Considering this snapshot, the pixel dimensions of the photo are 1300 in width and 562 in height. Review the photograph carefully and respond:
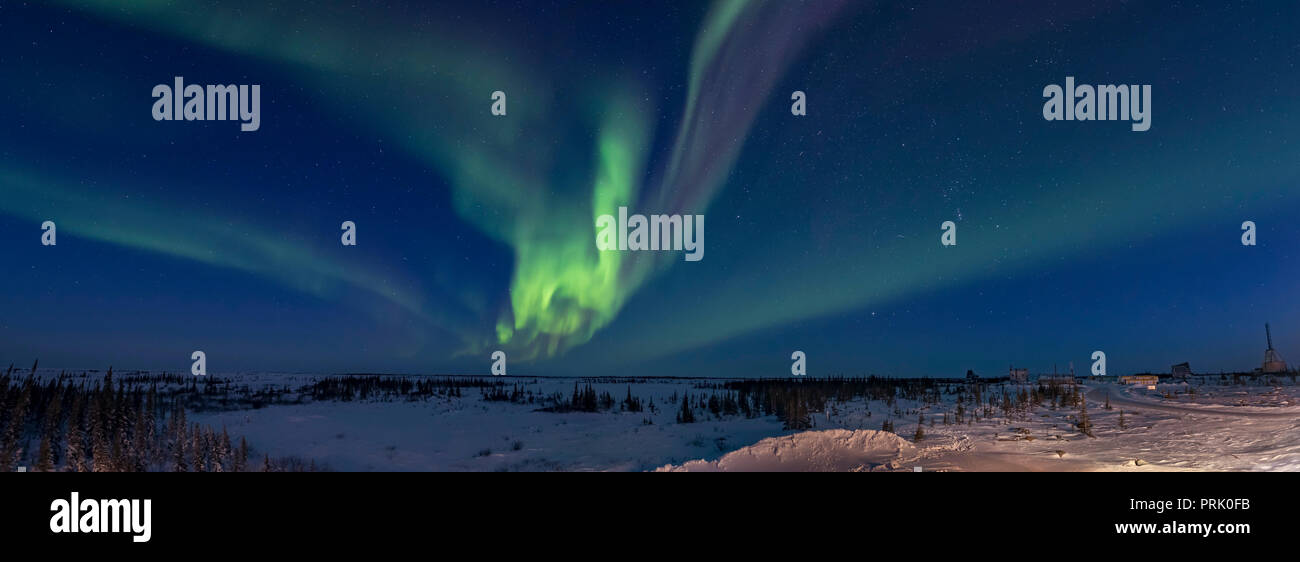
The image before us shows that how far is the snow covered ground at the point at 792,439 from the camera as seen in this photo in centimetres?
1146

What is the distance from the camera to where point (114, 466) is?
38.8ft

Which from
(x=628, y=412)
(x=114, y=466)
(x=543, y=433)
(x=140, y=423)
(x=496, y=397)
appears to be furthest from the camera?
(x=496, y=397)

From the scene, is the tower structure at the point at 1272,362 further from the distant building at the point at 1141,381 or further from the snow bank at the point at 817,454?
the snow bank at the point at 817,454

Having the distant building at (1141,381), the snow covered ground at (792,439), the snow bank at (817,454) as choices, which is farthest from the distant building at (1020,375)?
the snow bank at (817,454)

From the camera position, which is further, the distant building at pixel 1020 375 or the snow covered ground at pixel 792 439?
the distant building at pixel 1020 375

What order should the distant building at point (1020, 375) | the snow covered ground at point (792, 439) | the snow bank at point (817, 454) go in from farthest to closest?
the distant building at point (1020, 375) → the snow bank at point (817, 454) → the snow covered ground at point (792, 439)

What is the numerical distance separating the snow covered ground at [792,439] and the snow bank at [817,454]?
0.04 metres

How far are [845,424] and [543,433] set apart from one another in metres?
11.1

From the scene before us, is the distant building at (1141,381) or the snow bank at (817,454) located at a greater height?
the snow bank at (817,454)

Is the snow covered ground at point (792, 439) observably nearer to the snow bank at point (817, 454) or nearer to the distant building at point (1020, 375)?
the snow bank at point (817, 454)

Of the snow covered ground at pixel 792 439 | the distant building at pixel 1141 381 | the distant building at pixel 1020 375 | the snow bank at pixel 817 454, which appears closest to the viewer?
the snow covered ground at pixel 792 439
